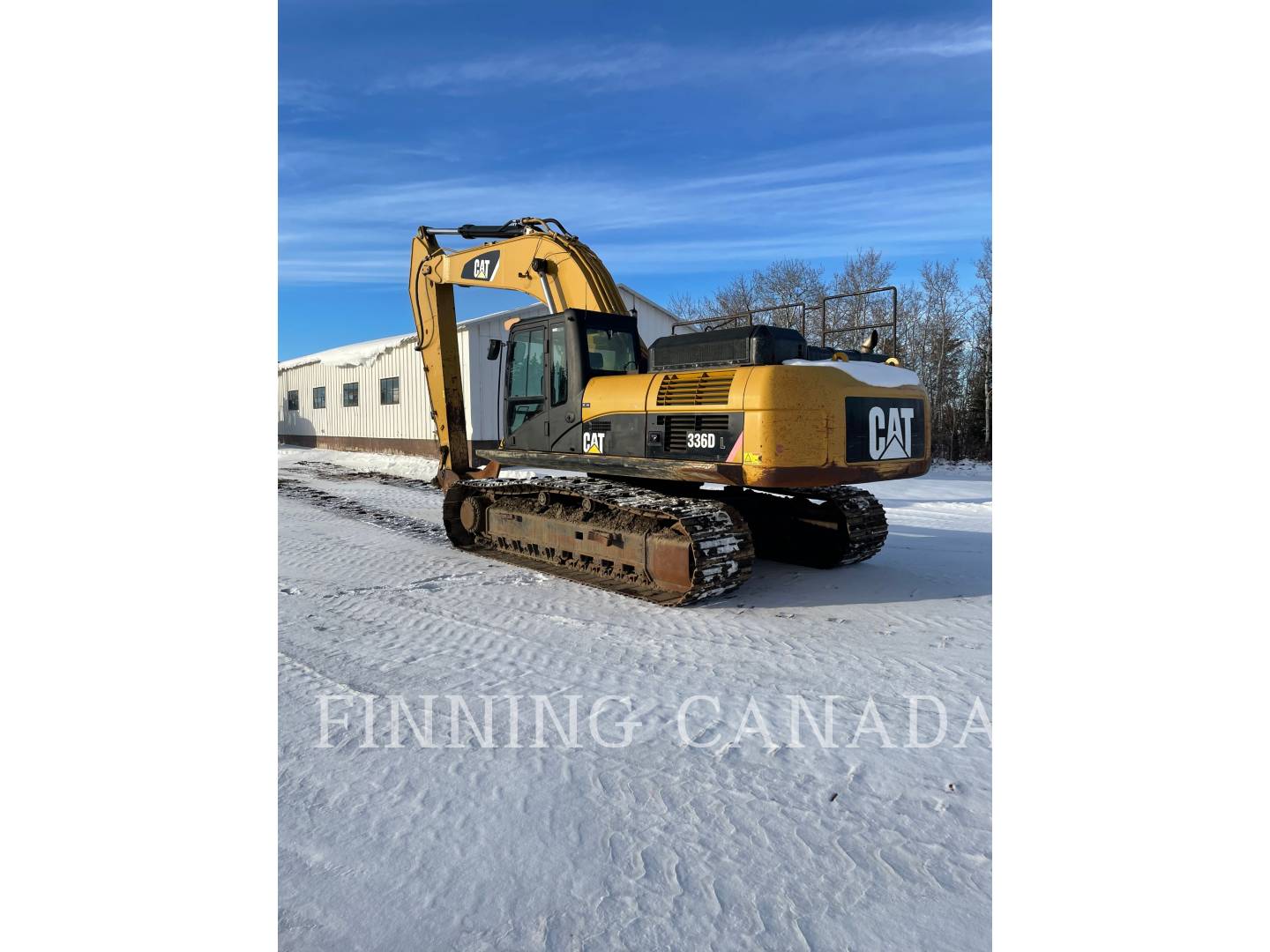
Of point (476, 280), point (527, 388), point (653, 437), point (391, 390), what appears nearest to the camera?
point (653, 437)

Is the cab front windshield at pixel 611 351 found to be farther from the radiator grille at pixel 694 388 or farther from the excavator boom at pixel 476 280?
the radiator grille at pixel 694 388

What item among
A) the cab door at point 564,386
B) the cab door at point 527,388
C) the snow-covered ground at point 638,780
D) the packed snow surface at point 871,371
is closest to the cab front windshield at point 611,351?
the cab door at point 564,386

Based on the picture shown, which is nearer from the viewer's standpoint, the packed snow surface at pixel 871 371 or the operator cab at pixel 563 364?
the packed snow surface at pixel 871 371

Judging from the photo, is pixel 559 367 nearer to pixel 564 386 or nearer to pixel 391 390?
pixel 564 386

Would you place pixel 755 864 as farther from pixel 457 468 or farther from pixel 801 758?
pixel 457 468

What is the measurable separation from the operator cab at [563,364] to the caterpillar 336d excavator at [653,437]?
2cm

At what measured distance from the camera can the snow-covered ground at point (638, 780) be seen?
2.32m

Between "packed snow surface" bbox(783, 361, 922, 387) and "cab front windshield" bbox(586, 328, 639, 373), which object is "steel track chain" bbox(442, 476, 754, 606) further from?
"packed snow surface" bbox(783, 361, 922, 387)

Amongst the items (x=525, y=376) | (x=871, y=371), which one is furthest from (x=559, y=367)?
(x=871, y=371)

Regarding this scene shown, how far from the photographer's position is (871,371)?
600 cm

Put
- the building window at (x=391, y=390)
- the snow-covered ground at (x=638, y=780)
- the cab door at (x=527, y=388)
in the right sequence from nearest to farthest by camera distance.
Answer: the snow-covered ground at (x=638, y=780), the cab door at (x=527, y=388), the building window at (x=391, y=390)

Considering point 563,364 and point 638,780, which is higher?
point 563,364

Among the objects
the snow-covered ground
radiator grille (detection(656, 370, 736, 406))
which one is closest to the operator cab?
radiator grille (detection(656, 370, 736, 406))

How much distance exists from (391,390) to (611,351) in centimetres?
1697
